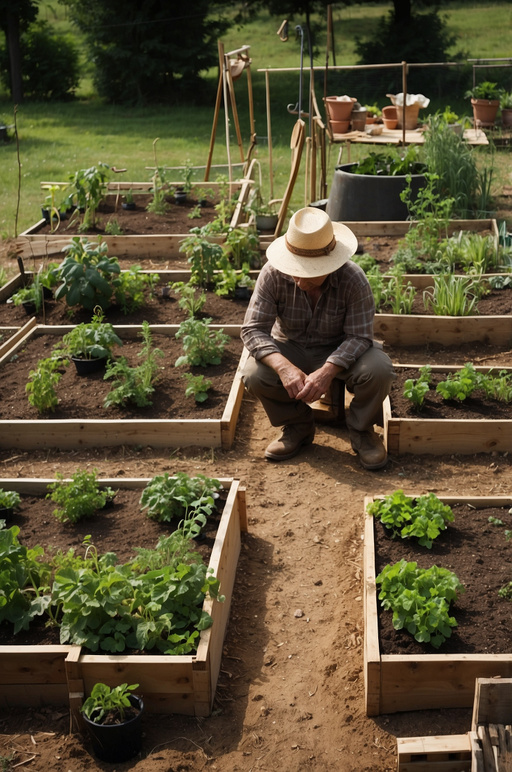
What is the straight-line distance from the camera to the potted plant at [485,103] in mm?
13227

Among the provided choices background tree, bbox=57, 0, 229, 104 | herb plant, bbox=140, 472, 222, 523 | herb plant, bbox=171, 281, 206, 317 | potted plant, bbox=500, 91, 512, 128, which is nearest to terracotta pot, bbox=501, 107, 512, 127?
potted plant, bbox=500, 91, 512, 128

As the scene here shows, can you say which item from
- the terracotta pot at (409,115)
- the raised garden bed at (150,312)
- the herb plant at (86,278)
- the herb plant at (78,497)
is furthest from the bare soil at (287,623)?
the terracotta pot at (409,115)

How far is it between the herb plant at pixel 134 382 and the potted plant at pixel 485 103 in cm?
972

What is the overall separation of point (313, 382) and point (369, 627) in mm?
1591

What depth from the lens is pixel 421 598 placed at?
125 inches

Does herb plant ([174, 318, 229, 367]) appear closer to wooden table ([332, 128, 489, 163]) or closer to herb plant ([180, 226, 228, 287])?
herb plant ([180, 226, 228, 287])

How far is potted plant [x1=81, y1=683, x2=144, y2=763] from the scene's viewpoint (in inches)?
112

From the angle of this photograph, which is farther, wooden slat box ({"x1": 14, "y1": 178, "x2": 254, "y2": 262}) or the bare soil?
wooden slat box ({"x1": 14, "y1": 178, "x2": 254, "y2": 262})

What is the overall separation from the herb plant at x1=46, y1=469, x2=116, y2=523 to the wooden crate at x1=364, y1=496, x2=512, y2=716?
4.99 ft

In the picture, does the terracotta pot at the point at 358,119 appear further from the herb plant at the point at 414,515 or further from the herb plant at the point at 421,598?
the herb plant at the point at 421,598

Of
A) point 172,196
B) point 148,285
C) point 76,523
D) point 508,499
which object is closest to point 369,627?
point 508,499

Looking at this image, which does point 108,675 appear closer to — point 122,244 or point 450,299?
point 450,299

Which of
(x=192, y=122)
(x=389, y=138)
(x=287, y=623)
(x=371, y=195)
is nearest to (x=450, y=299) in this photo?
(x=371, y=195)

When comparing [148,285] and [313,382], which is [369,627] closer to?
[313,382]
